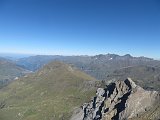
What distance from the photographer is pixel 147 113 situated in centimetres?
14262

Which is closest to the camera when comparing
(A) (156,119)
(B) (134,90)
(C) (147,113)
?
(A) (156,119)

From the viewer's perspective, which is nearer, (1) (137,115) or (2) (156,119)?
Result: (2) (156,119)

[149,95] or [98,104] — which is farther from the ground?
[149,95]

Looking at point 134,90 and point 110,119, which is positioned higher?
point 134,90

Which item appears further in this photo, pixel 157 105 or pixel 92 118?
pixel 92 118

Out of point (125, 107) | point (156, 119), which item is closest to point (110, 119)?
point (125, 107)

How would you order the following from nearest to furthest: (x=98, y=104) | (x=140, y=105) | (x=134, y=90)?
(x=140, y=105), (x=134, y=90), (x=98, y=104)

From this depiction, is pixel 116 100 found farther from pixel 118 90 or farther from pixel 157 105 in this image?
pixel 157 105

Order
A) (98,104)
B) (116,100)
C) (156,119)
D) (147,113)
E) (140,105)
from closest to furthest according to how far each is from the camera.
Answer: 1. (156,119)
2. (147,113)
3. (140,105)
4. (116,100)
5. (98,104)

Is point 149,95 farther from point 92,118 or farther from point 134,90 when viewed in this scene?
point 92,118

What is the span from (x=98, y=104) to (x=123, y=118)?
5236cm

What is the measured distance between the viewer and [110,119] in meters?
161

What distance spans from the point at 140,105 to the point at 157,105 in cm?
975

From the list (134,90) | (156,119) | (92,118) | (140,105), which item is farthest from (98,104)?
(156,119)
